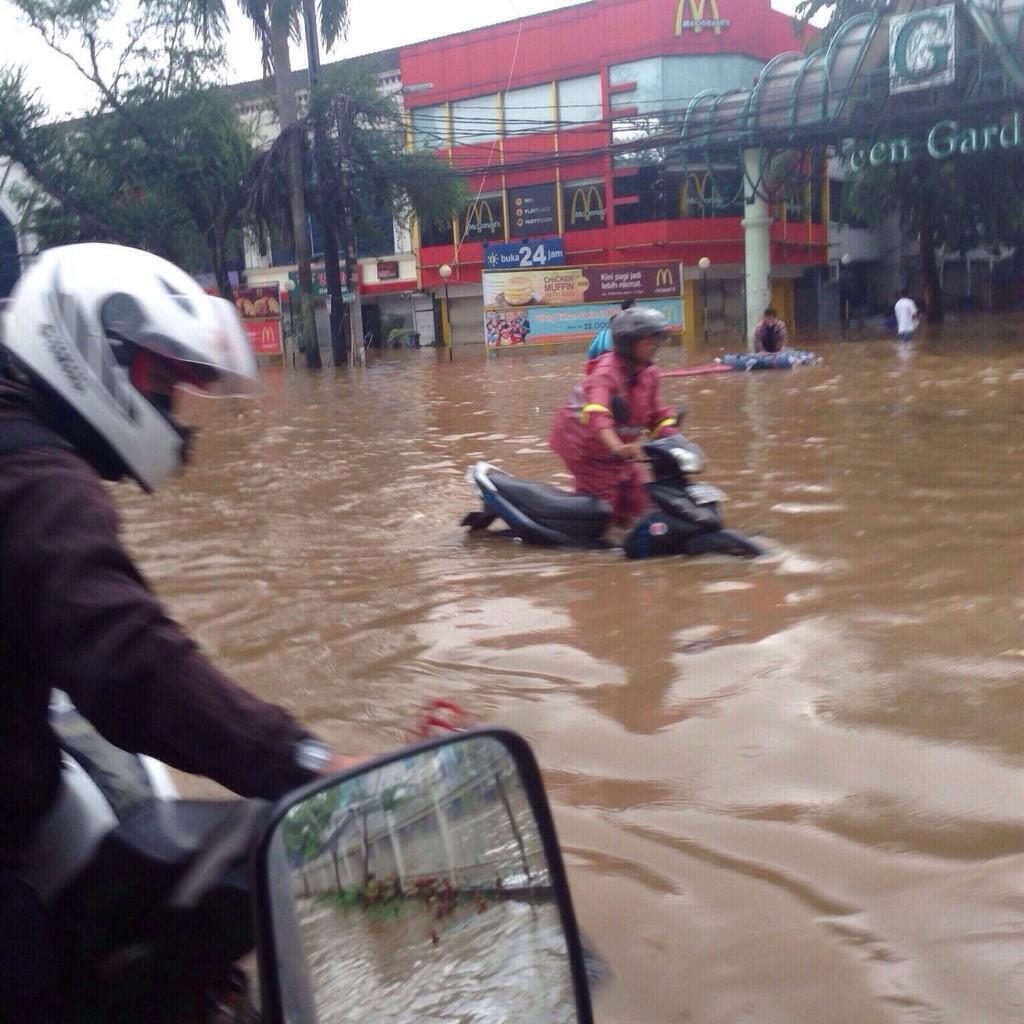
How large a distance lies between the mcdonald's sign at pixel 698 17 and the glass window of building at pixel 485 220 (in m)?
8.34

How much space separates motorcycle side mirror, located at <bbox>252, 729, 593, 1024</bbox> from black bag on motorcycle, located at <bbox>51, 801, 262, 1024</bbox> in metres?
0.14

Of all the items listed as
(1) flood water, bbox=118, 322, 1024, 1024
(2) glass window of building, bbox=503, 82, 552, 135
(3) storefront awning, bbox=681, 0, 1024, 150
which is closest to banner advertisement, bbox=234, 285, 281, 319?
(2) glass window of building, bbox=503, 82, 552, 135

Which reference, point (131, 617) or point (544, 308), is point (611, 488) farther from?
point (544, 308)

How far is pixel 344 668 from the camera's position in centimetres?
475

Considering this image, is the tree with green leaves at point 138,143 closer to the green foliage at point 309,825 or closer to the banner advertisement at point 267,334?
the banner advertisement at point 267,334

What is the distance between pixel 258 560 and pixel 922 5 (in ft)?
84.5

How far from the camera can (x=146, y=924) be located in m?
1.56

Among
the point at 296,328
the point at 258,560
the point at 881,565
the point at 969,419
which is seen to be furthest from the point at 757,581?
the point at 296,328

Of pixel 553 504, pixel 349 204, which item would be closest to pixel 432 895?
pixel 553 504

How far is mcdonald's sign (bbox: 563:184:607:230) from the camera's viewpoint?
40219 mm

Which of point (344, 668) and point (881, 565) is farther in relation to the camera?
point (881, 565)

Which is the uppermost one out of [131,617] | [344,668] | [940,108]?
[940,108]

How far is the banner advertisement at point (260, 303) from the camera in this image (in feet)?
109

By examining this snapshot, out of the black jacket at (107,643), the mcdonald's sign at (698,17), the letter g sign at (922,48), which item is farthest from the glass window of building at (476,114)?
the black jacket at (107,643)
